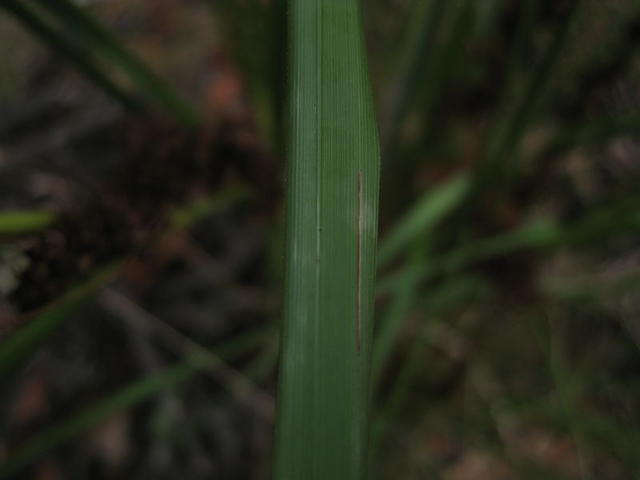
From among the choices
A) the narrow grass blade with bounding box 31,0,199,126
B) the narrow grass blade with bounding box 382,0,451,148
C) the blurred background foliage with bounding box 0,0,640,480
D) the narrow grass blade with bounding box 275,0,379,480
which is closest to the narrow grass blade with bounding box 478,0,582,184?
the blurred background foliage with bounding box 0,0,640,480

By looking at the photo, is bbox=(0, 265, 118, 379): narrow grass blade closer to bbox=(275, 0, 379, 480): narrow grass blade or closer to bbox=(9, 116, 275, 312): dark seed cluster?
bbox=(9, 116, 275, 312): dark seed cluster

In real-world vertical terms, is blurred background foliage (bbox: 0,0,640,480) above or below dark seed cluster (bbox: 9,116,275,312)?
below

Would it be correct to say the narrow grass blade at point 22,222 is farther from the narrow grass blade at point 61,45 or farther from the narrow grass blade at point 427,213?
the narrow grass blade at point 427,213

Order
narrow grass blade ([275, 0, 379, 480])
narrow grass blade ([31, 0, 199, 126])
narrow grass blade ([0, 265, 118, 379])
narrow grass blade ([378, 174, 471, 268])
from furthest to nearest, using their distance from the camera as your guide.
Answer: narrow grass blade ([378, 174, 471, 268])
narrow grass blade ([31, 0, 199, 126])
narrow grass blade ([0, 265, 118, 379])
narrow grass blade ([275, 0, 379, 480])

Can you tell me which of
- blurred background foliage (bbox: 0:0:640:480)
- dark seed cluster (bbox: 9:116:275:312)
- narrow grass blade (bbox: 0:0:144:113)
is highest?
narrow grass blade (bbox: 0:0:144:113)

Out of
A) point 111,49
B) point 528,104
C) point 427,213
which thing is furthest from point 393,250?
point 111,49

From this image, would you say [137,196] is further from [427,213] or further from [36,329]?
[427,213]
